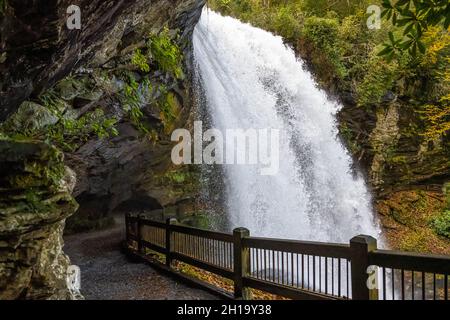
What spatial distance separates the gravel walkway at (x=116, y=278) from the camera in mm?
6457

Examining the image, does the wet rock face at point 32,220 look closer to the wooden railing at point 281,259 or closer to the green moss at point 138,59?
the wooden railing at point 281,259

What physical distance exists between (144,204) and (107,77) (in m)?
6.24

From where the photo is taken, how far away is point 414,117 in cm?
1712

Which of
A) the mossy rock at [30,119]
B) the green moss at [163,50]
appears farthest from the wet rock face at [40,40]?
the green moss at [163,50]

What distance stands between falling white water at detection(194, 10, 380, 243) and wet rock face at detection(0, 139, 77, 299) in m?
8.84

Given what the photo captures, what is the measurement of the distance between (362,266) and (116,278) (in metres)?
5.40

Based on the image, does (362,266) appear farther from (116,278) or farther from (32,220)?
Answer: (116,278)

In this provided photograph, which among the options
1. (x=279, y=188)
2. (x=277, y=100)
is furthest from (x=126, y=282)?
(x=277, y=100)

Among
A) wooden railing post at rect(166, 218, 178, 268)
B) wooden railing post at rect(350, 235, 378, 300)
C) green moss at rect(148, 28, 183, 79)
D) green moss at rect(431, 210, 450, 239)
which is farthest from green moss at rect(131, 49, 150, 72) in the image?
green moss at rect(431, 210, 450, 239)

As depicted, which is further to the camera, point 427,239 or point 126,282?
point 427,239

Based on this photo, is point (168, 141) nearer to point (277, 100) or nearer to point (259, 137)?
point (259, 137)

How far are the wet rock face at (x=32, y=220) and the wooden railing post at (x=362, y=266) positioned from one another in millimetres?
3097

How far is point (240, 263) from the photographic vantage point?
5.75m

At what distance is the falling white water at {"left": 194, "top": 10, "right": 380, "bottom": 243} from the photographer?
12727 millimetres
